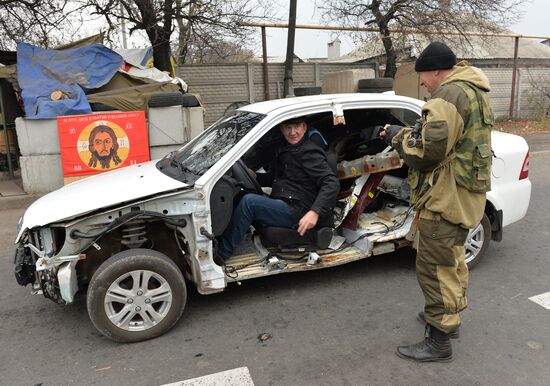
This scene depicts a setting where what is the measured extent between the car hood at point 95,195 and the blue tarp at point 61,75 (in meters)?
4.69

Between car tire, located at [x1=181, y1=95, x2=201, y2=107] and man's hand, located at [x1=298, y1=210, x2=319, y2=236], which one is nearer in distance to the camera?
man's hand, located at [x1=298, y1=210, x2=319, y2=236]

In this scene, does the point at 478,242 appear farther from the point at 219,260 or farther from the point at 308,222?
the point at 219,260

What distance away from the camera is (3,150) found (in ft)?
31.4

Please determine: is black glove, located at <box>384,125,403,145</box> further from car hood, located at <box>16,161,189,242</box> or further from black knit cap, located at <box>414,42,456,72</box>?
car hood, located at <box>16,161,189,242</box>

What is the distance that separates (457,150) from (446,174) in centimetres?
16

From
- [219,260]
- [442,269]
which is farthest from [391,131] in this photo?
[219,260]

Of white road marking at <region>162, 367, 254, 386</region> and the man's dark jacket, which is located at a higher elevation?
the man's dark jacket

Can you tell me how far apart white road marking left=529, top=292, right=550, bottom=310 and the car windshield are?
2.69 meters

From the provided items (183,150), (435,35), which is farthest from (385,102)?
(435,35)

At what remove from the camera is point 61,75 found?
352 inches

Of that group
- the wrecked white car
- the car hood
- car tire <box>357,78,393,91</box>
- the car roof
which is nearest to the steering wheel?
the wrecked white car

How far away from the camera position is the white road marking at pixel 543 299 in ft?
12.1

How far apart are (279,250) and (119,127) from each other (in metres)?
5.03

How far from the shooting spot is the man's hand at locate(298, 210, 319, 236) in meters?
3.68
